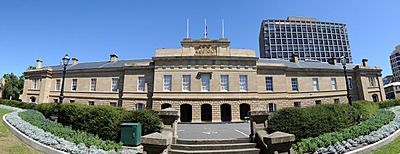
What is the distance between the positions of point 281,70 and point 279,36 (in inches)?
2685

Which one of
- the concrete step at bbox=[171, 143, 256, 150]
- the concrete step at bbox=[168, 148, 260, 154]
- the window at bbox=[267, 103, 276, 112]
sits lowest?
the concrete step at bbox=[168, 148, 260, 154]

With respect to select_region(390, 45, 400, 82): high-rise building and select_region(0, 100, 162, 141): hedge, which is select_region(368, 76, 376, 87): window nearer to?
select_region(0, 100, 162, 141): hedge

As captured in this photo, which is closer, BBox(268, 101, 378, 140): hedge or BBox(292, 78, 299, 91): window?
BBox(268, 101, 378, 140): hedge

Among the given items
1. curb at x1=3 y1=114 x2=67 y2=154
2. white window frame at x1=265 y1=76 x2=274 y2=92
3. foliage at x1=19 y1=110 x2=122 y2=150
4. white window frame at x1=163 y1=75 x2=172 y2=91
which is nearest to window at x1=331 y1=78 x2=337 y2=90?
white window frame at x1=265 y1=76 x2=274 y2=92

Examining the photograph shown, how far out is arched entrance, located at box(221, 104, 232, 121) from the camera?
2512 cm

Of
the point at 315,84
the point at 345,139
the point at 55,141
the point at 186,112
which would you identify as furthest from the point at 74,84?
the point at 315,84

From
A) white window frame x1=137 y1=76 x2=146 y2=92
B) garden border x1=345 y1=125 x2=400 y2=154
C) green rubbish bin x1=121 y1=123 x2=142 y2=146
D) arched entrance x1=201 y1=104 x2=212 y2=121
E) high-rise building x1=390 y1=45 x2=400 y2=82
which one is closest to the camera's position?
garden border x1=345 y1=125 x2=400 y2=154

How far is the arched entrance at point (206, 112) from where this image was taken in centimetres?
2502

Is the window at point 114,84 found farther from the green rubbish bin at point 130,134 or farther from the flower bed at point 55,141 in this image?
the green rubbish bin at point 130,134

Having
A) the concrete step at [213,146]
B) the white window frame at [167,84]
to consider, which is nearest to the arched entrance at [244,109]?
the white window frame at [167,84]

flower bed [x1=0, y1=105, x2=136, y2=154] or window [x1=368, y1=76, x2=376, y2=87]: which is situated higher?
window [x1=368, y1=76, x2=376, y2=87]

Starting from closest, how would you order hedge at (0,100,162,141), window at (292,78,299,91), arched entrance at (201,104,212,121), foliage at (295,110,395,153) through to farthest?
foliage at (295,110,395,153), hedge at (0,100,162,141), arched entrance at (201,104,212,121), window at (292,78,299,91)

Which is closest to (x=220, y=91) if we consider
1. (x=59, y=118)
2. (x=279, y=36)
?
(x=59, y=118)

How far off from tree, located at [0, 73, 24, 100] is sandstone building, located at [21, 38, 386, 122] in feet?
77.7
